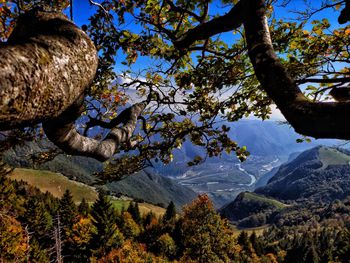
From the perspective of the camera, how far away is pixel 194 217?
60875mm

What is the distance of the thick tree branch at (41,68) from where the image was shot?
230 cm

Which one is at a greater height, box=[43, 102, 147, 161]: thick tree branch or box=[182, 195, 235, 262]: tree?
box=[43, 102, 147, 161]: thick tree branch

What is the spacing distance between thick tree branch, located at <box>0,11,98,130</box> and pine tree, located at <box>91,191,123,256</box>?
8017 cm

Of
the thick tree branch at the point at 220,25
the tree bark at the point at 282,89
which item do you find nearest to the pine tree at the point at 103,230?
the thick tree branch at the point at 220,25

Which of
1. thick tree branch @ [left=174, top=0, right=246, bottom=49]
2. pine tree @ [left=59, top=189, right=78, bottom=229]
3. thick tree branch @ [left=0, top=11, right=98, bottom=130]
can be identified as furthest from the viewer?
pine tree @ [left=59, top=189, right=78, bottom=229]

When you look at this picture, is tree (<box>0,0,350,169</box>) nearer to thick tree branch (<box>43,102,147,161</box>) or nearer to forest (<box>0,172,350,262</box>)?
thick tree branch (<box>43,102,147,161</box>)

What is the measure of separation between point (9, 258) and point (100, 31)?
163 feet

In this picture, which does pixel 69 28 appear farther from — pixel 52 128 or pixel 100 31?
pixel 100 31

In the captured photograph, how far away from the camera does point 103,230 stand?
80.5 meters

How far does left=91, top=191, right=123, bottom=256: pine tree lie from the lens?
262ft

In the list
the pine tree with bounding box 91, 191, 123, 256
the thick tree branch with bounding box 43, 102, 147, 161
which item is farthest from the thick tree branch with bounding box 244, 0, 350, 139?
the pine tree with bounding box 91, 191, 123, 256

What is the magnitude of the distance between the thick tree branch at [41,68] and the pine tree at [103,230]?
3156 inches

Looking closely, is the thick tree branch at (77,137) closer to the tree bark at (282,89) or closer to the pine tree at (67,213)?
the tree bark at (282,89)

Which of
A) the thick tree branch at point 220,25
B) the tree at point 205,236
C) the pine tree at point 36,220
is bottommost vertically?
the tree at point 205,236
